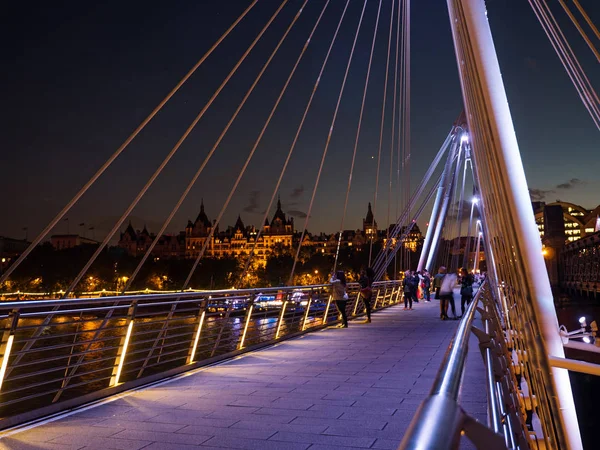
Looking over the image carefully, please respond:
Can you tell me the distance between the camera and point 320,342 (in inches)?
414

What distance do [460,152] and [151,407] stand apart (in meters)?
30.4

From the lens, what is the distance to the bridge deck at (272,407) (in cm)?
420

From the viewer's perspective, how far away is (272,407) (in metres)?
5.29

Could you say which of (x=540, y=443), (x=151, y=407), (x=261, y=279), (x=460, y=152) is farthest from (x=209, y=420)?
(x=261, y=279)

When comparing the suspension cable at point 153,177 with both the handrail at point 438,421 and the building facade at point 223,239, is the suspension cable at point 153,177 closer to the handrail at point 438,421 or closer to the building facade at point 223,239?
the handrail at point 438,421

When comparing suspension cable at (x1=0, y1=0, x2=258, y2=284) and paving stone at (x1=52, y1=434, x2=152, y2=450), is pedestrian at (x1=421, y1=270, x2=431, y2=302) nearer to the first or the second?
suspension cable at (x1=0, y1=0, x2=258, y2=284)

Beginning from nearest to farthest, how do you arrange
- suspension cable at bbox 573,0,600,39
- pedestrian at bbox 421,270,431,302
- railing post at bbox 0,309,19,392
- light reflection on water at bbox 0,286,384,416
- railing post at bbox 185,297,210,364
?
1. railing post at bbox 0,309,19,392
2. light reflection on water at bbox 0,286,384,416
3. suspension cable at bbox 573,0,600,39
4. railing post at bbox 185,297,210,364
5. pedestrian at bbox 421,270,431,302

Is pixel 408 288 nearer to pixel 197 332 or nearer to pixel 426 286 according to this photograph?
pixel 426 286

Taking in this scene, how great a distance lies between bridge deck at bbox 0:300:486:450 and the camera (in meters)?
4.20

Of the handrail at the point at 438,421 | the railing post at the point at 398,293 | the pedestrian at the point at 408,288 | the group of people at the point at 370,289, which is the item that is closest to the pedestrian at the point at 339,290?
the group of people at the point at 370,289

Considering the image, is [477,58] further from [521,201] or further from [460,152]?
[460,152]

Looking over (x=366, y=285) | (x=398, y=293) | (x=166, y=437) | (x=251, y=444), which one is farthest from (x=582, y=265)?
(x=166, y=437)

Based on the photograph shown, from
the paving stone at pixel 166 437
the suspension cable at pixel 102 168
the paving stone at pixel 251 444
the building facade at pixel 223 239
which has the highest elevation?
the building facade at pixel 223 239

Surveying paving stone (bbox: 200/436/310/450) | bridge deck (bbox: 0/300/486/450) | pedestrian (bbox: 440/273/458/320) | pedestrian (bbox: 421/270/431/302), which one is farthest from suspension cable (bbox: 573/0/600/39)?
pedestrian (bbox: 421/270/431/302)
